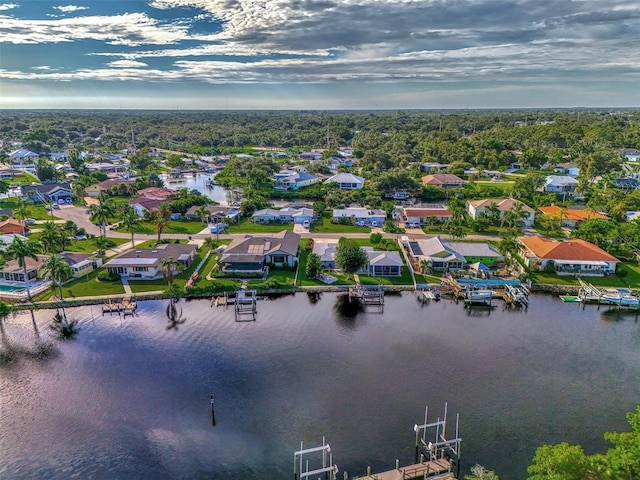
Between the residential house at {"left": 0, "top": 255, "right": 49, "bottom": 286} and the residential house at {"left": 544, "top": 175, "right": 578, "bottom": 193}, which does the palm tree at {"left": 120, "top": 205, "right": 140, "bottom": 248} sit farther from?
the residential house at {"left": 544, "top": 175, "right": 578, "bottom": 193}

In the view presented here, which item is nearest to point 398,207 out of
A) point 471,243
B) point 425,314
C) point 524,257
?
point 471,243

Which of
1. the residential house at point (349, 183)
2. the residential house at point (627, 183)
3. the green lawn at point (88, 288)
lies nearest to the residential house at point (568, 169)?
the residential house at point (627, 183)

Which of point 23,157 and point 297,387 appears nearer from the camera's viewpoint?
point 297,387

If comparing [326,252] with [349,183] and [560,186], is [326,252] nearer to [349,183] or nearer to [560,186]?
[349,183]

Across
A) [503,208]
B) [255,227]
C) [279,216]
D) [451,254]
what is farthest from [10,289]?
[503,208]

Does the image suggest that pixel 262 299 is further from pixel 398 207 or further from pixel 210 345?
pixel 398 207

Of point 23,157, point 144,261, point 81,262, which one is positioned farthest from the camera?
point 23,157
